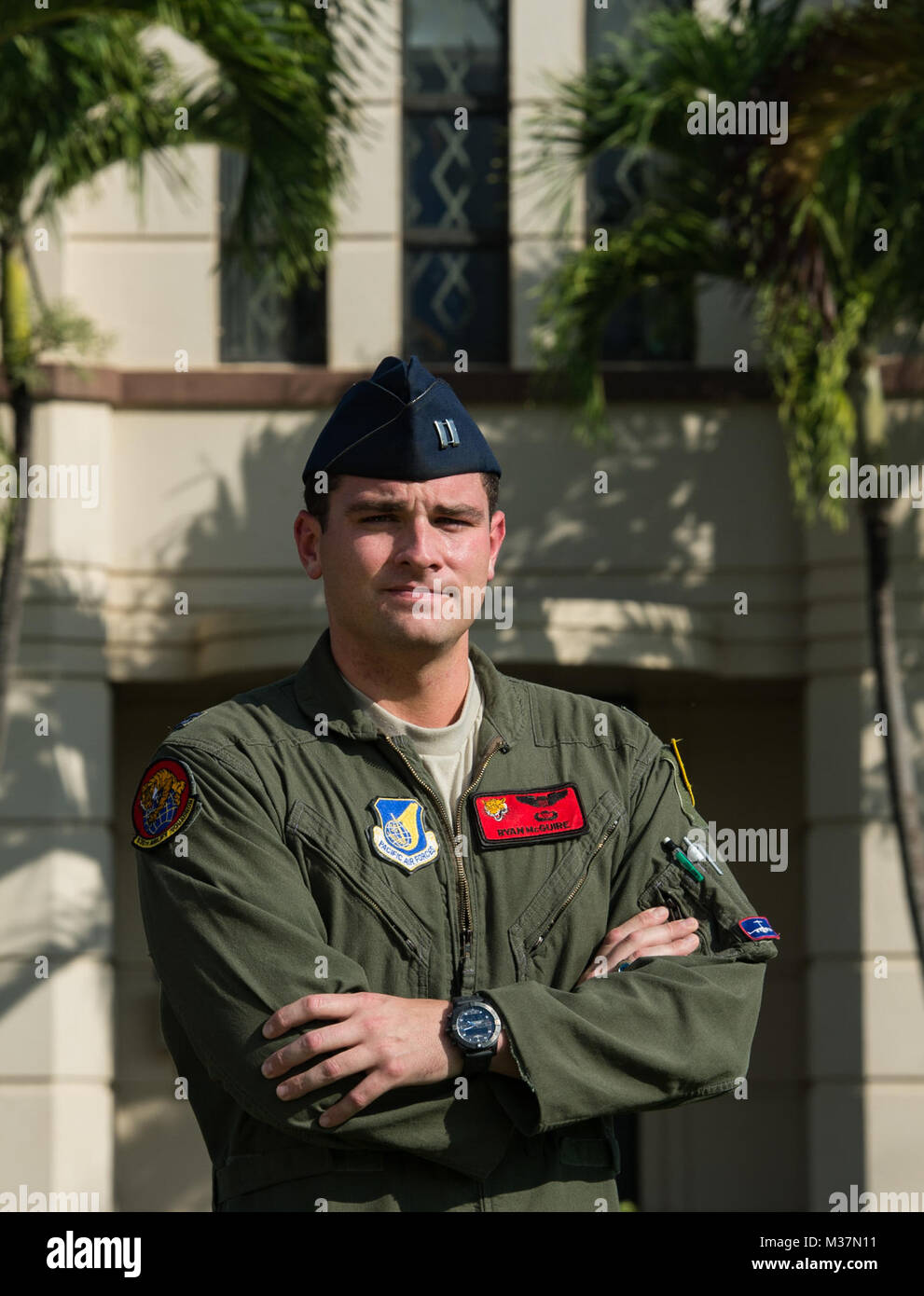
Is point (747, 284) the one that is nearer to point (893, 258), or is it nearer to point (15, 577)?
point (893, 258)

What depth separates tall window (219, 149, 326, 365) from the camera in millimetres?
10852

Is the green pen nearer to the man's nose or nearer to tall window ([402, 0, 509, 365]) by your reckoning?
the man's nose

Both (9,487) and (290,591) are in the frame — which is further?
(290,591)

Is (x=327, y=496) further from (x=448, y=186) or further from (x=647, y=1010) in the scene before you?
(x=448, y=186)

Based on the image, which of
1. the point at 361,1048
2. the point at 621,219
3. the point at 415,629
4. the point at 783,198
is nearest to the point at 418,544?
the point at 415,629

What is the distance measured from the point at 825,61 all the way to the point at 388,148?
10.8 feet

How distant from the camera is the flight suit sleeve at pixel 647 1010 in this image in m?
2.80

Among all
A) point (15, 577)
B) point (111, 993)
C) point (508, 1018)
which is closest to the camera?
point (508, 1018)

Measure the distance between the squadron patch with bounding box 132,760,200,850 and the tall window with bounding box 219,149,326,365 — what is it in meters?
8.04

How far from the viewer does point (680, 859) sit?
10.3ft

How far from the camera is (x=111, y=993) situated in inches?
404

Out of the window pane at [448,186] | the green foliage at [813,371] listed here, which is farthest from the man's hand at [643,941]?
the window pane at [448,186]

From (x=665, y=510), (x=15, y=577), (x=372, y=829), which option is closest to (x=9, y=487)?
(x=15, y=577)

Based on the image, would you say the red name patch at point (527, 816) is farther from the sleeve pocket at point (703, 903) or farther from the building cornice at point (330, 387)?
the building cornice at point (330, 387)
